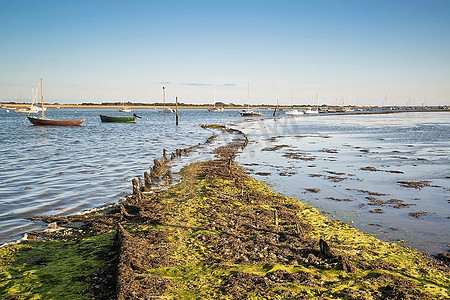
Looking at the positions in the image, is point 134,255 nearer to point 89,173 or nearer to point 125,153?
point 89,173

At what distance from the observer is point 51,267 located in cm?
723

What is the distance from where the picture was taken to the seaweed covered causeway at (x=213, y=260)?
6.03 m

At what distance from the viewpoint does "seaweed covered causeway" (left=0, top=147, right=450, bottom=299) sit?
603 cm

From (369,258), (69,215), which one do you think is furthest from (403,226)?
(69,215)

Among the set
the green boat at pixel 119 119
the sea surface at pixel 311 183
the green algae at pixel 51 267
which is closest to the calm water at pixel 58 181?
the sea surface at pixel 311 183

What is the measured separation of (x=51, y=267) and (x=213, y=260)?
3546 millimetres

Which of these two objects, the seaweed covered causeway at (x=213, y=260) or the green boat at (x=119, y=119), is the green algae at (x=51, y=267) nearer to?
the seaweed covered causeway at (x=213, y=260)

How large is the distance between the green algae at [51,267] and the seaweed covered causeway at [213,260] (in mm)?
26

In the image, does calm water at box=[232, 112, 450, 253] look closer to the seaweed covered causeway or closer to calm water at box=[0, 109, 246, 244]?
the seaweed covered causeway

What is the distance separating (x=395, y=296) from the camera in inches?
234

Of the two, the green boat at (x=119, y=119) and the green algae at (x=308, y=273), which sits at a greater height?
the green boat at (x=119, y=119)

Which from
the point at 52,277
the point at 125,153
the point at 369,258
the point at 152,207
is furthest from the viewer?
the point at 125,153

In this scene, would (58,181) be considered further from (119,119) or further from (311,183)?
(119,119)

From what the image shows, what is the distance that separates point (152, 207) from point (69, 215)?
3027 mm
